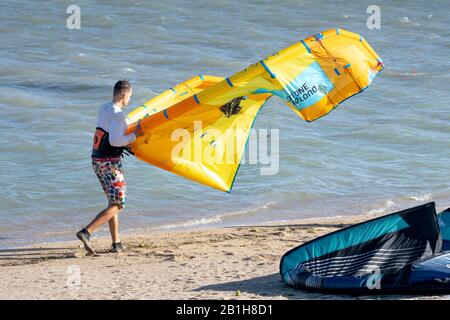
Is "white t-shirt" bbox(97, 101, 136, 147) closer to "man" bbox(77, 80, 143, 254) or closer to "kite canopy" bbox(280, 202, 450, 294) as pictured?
"man" bbox(77, 80, 143, 254)

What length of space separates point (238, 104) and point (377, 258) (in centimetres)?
202

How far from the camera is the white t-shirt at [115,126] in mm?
8039

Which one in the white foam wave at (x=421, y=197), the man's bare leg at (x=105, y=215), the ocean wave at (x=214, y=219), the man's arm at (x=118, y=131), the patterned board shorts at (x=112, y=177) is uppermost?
the man's arm at (x=118, y=131)

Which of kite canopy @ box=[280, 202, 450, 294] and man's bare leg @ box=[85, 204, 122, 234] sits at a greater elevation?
man's bare leg @ box=[85, 204, 122, 234]

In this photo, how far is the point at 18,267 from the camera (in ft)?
27.1

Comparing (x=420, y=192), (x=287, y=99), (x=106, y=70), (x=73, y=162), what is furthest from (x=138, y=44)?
(x=287, y=99)

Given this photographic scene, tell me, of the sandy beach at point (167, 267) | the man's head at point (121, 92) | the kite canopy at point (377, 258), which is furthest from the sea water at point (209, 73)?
the kite canopy at point (377, 258)

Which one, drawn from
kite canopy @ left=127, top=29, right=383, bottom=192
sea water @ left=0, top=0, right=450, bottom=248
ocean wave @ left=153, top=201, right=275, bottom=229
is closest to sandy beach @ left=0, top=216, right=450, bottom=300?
ocean wave @ left=153, top=201, right=275, bottom=229

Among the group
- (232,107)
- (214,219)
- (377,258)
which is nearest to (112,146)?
(232,107)

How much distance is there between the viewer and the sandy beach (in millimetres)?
7137

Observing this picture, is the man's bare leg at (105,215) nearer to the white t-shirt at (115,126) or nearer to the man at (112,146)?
the man at (112,146)

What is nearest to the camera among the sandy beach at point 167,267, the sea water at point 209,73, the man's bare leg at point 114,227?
the sandy beach at point 167,267

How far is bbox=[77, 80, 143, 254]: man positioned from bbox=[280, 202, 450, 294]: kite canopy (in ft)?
6.05

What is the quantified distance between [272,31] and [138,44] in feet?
12.8
